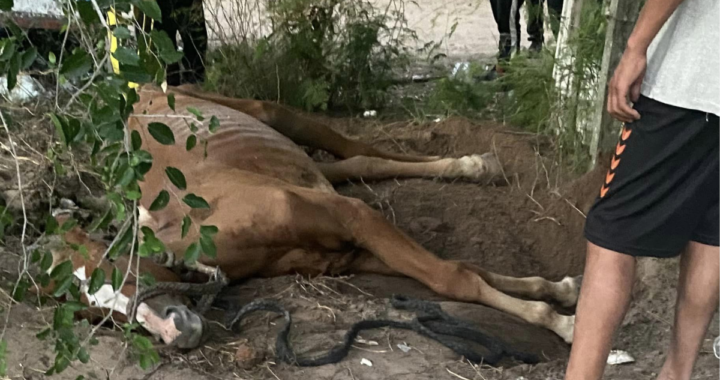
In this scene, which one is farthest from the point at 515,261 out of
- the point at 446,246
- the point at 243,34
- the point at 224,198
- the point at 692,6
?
the point at 243,34

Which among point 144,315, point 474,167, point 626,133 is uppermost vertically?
point 626,133

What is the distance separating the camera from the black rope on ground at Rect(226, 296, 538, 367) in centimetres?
246

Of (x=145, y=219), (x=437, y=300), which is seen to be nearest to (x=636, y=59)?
(x=437, y=300)

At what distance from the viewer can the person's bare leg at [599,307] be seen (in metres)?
1.94

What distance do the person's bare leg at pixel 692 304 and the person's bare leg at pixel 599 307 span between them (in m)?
0.23

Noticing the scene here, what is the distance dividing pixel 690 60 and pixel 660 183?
0.31 meters

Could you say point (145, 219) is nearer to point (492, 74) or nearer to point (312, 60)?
point (312, 60)

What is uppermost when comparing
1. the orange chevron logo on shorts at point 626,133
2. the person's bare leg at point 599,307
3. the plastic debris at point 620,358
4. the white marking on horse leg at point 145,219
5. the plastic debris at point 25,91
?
the orange chevron logo on shorts at point 626,133

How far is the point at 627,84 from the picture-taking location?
1.83 meters

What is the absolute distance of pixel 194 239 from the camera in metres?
2.95

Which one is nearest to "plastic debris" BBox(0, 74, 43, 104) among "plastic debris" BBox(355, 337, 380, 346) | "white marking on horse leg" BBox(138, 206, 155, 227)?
"white marking on horse leg" BBox(138, 206, 155, 227)

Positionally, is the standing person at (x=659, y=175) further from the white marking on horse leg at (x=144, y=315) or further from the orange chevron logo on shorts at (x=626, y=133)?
the white marking on horse leg at (x=144, y=315)

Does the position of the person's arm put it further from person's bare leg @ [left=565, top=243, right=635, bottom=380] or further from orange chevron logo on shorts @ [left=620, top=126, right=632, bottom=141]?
person's bare leg @ [left=565, top=243, right=635, bottom=380]

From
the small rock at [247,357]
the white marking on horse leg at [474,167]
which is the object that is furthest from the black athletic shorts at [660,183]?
the white marking on horse leg at [474,167]
